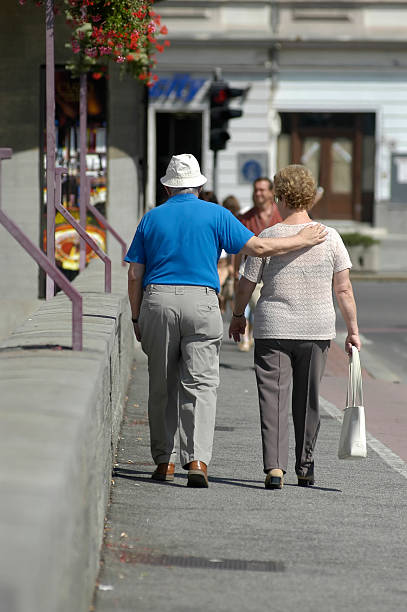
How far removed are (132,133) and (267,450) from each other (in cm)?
725

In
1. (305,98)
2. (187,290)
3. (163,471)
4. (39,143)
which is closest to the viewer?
(187,290)

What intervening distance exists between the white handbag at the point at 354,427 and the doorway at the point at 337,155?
2464 cm

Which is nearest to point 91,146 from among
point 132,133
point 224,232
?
point 132,133

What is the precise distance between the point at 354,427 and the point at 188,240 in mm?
1293

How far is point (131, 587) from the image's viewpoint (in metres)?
4.66

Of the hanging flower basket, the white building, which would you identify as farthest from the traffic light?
the white building

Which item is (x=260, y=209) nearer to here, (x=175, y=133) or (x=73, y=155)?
(x=73, y=155)

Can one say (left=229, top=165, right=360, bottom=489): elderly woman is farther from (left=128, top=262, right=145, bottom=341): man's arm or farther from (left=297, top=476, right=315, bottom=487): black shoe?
(left=128, top=262, right=145, bottom=341): man's arm

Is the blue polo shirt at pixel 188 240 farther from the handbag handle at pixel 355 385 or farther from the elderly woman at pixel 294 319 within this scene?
the handbag handle at pixel 355 385

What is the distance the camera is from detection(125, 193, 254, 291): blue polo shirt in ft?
21.3

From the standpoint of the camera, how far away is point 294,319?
21.9 feet

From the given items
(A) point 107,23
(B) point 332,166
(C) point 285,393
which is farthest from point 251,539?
(B) point 332,166

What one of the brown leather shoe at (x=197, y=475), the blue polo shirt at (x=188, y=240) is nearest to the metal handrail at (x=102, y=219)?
the blue polo shirt at (x=188, y=240)

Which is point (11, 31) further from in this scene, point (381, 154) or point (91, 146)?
point (381, 154)
